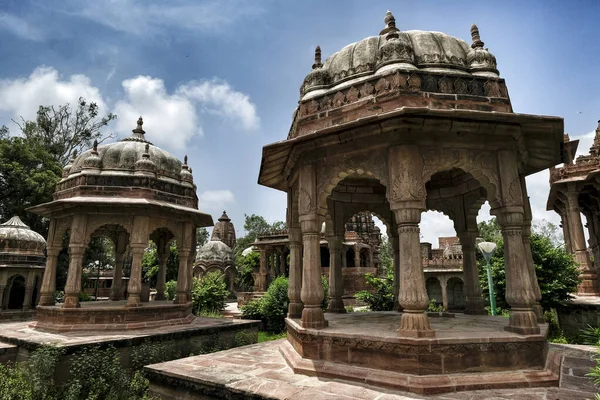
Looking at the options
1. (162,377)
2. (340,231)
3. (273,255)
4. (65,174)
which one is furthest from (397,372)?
(273,255)

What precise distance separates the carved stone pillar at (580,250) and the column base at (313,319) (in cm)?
1645

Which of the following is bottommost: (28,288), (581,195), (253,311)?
(253,311)

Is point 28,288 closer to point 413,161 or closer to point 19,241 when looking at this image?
point 19,241

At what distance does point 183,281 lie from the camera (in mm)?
13891

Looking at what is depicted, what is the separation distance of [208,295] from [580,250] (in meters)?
19.9

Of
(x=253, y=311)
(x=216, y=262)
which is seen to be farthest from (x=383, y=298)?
(x=216, y=262)

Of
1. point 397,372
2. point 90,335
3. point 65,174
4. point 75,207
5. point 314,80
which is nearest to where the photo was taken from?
point 397,372

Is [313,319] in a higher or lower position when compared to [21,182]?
lower

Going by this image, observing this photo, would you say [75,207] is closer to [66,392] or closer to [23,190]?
[66,392]

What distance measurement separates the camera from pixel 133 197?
12344 millimetres

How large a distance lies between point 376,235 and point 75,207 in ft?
105

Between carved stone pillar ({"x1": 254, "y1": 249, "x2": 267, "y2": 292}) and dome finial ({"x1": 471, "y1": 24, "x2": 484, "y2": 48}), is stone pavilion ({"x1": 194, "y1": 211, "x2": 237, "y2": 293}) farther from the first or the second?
dome finial ({"x1": 471, "y1": 24, "x2": 484, "y2": 48})

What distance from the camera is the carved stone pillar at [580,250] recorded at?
17328mm

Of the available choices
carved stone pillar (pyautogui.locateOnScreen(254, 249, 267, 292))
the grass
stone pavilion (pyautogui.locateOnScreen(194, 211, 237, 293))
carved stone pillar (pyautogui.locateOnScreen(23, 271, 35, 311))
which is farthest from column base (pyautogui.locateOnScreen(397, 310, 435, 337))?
stone pavilion (pyautogui.locateOnScreen(194, 211, 237, 293))
